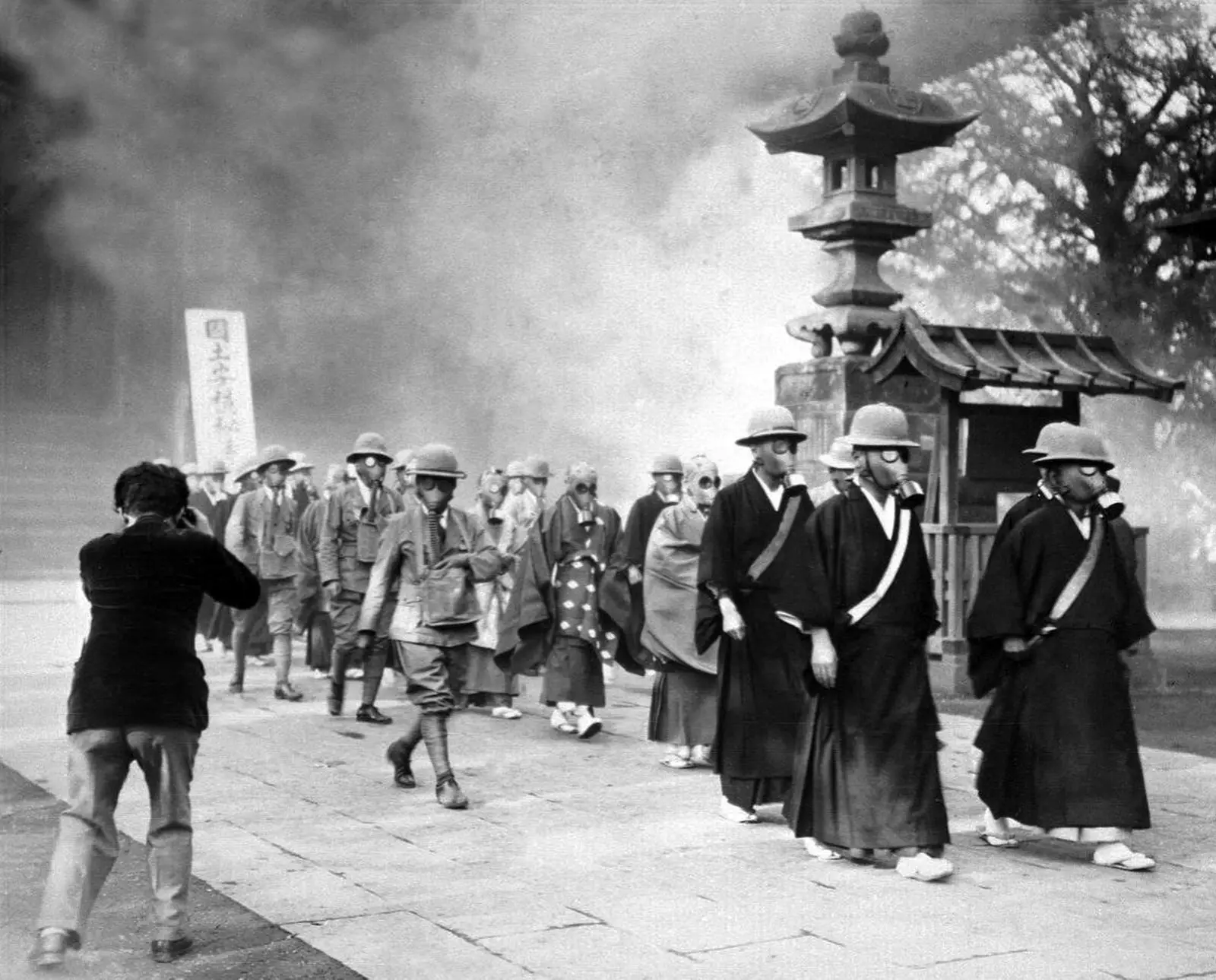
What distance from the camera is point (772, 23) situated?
789 inches

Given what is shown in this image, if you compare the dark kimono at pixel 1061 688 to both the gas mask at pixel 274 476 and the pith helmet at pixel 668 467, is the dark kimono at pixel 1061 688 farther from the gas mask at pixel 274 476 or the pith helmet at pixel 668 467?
the gas mask at pixel 274 476

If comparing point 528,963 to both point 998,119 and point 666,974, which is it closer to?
point 666,974

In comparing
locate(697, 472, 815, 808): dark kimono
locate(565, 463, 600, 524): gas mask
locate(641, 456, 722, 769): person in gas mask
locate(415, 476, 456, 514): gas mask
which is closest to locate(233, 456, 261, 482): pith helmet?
locate(565, 463, 600, 524): gas mask

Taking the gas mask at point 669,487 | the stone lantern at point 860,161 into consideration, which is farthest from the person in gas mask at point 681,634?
the stone lantern at point 860,161

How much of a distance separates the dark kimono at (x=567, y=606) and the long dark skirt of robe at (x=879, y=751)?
369 centimetres

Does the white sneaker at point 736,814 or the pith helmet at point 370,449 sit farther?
the pith helmet at point 370,449

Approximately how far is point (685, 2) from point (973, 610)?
17.3m

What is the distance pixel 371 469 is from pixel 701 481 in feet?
10.0

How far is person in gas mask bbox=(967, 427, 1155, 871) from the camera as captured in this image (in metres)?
6.07

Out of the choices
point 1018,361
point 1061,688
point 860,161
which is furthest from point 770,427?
point 860,161

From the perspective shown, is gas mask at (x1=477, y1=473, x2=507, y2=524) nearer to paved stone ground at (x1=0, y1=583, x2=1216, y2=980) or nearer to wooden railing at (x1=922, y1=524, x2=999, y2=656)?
wooden railing at (x1=922, y1=524, x2=999, y2=656)

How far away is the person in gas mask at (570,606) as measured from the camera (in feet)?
31.8

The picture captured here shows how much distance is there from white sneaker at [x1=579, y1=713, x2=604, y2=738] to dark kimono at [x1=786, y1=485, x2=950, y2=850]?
11.6ft

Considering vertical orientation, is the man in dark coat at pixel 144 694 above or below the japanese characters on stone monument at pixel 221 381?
below
